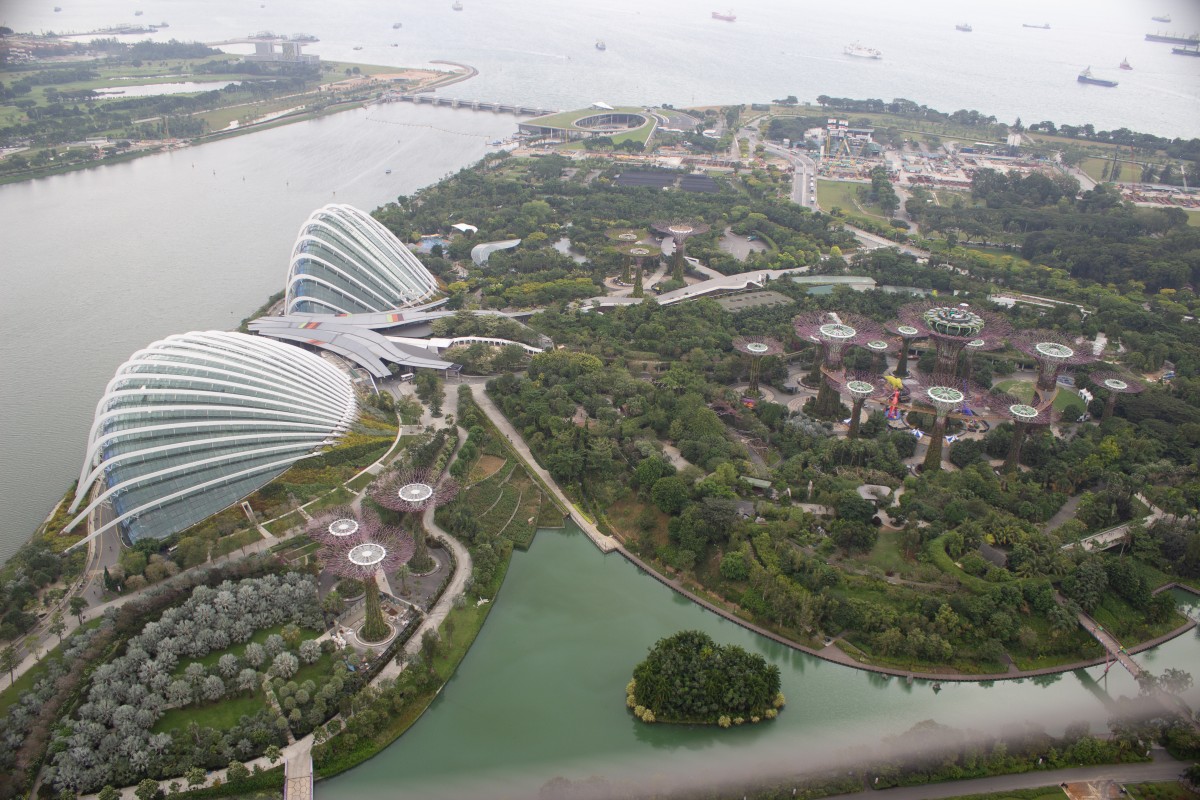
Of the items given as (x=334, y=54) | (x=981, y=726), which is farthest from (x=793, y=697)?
(x=334, y=54)

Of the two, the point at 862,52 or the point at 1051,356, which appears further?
the point at 862,52

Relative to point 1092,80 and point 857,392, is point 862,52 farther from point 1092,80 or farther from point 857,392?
point 857,392

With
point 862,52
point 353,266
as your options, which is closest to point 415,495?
point 353,266

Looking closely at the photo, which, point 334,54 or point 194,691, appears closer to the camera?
point 194,691

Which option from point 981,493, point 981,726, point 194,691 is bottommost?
point 194,691

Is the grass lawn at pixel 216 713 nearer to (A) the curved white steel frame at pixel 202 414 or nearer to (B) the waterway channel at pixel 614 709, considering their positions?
(B) the waterway channel at pixel 614 709

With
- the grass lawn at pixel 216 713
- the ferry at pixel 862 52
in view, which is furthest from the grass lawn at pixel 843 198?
the ferry at pixel 862 52

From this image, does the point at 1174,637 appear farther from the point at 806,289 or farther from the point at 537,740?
the point at 806,289
